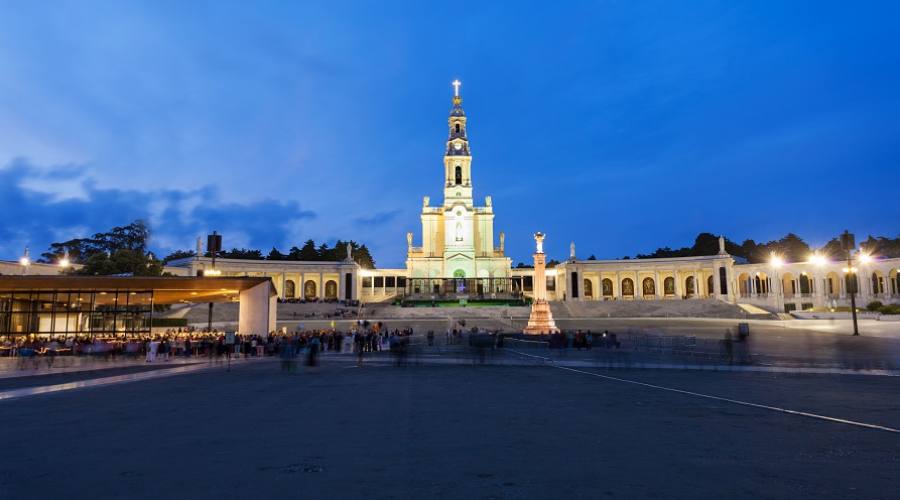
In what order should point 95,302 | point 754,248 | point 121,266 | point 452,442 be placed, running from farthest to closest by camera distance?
point 754,248
point 121,266
point 95,302
point 452,442

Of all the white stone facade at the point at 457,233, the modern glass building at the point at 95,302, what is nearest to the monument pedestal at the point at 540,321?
the modern glass building at the point at 95,302

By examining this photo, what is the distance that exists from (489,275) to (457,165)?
2468 cm

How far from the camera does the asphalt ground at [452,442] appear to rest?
654 cm

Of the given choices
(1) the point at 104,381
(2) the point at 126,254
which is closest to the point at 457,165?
(2) the point at 126,254

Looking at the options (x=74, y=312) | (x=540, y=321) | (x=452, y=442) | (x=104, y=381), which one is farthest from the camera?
(x=540, y=321)

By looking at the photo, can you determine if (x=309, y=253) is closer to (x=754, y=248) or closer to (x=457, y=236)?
(x=457, y=236)

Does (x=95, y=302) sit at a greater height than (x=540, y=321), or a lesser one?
greater

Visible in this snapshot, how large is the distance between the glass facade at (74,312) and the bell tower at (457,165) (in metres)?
76.2

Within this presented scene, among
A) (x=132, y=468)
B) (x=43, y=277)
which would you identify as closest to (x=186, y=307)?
(x=43, y=277)

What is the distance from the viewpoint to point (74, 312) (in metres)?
36.0

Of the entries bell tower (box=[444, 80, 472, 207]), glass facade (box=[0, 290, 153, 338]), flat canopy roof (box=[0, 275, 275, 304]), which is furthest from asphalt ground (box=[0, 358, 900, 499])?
bell tower (box=[444, 80, 472, 207])

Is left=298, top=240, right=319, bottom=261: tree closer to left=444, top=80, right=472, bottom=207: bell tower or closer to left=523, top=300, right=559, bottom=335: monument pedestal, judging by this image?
left=444, top=80, right=472, bottom=207: bell tower

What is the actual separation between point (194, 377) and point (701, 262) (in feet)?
282

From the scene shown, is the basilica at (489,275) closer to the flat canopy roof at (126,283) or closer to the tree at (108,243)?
the tree at (108,243)
